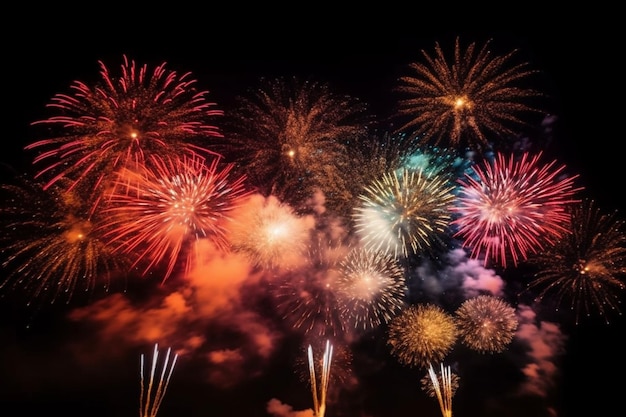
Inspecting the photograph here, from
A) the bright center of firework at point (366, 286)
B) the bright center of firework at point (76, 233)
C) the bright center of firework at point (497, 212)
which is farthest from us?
the bright center of firework at point (366, 286)

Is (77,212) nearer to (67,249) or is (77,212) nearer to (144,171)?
(67,249)

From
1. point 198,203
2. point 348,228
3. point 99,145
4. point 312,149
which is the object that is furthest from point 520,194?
point 99,145

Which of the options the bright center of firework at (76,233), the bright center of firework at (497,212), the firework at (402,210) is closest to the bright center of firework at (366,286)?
the firework at (402,210)

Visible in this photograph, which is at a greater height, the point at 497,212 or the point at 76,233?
the point at 497,212

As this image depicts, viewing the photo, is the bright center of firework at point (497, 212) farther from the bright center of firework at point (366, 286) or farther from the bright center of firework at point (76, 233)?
the bright center of firework at point (76, 233)

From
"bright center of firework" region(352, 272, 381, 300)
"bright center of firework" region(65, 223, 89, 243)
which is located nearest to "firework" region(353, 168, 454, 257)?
"bright center of firework" region(352, 272, 381, 300)

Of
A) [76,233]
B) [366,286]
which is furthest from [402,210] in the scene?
[76,233]

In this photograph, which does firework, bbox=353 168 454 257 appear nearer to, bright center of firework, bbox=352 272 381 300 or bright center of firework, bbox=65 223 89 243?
bright center of firework, bbox=352 272 381 300

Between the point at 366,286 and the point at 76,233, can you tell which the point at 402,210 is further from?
the point at 76,233
